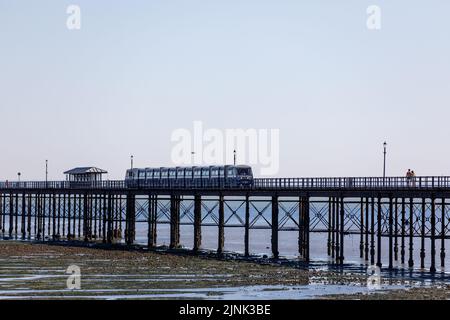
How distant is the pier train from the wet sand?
13.3 meters

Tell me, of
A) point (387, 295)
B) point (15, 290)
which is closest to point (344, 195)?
point (387, 295)

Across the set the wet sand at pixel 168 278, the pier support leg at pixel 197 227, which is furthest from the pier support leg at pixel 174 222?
the wet sand at pixel 168 278

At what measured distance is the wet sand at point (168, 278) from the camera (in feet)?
157

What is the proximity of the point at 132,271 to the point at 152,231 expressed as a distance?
24763 millimetres

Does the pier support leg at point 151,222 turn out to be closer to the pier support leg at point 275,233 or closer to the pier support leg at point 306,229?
A: the pier support leg at point 275,233

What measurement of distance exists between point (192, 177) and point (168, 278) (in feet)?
116

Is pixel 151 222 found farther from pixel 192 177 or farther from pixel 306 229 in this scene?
pixel 306 229

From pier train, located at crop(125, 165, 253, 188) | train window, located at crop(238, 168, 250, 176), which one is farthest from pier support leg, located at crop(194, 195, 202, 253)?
train window, located at crop(238, 168, 250, 176)

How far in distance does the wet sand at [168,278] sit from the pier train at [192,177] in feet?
43.6

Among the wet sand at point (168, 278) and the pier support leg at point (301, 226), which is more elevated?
the pier support leg at point (301, 226)

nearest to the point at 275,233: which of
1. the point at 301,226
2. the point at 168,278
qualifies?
the point at 301,226

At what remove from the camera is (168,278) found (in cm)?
5516
